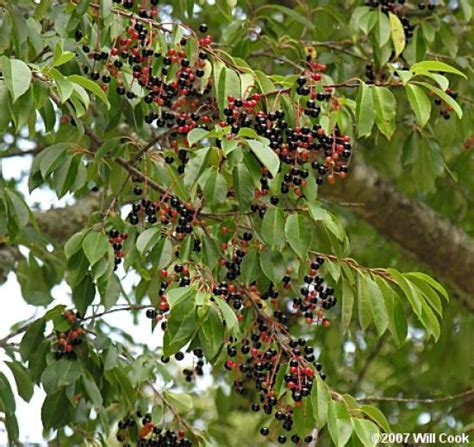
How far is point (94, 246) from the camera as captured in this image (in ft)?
8.08

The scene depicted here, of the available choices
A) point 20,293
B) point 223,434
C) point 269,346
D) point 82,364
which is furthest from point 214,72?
point 223,434

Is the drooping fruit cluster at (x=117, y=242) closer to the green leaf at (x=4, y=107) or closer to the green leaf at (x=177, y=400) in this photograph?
the green leaf at (x=4, y=107)

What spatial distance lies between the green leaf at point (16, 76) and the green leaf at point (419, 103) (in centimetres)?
75

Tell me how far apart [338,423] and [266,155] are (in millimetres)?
554

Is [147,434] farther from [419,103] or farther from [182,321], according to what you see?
[419,103]

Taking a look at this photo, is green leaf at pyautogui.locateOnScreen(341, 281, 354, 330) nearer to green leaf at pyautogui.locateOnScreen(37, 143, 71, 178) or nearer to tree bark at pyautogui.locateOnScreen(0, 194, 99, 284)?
green leaf at pyautogui.locateOnScreen(37, 143, 71, 178)

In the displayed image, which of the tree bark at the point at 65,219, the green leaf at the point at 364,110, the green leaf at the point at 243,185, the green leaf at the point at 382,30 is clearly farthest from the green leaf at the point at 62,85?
the tree bark at the point at 65,219

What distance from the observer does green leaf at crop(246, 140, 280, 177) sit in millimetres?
2096

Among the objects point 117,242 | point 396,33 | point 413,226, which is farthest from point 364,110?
point 413,226

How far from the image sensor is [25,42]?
8.32 feet

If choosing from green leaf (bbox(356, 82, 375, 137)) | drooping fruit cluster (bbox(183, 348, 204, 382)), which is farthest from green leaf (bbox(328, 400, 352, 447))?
green leaf (bbox(356, 82, 375, 137))

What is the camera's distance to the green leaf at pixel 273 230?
2.30m

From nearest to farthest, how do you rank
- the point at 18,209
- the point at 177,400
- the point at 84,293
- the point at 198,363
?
the point at 198,363 < the point at 84,293 < the point at 18,209 < the point at 177,400

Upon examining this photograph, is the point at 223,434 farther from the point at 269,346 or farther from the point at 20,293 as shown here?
the point at 269,346
